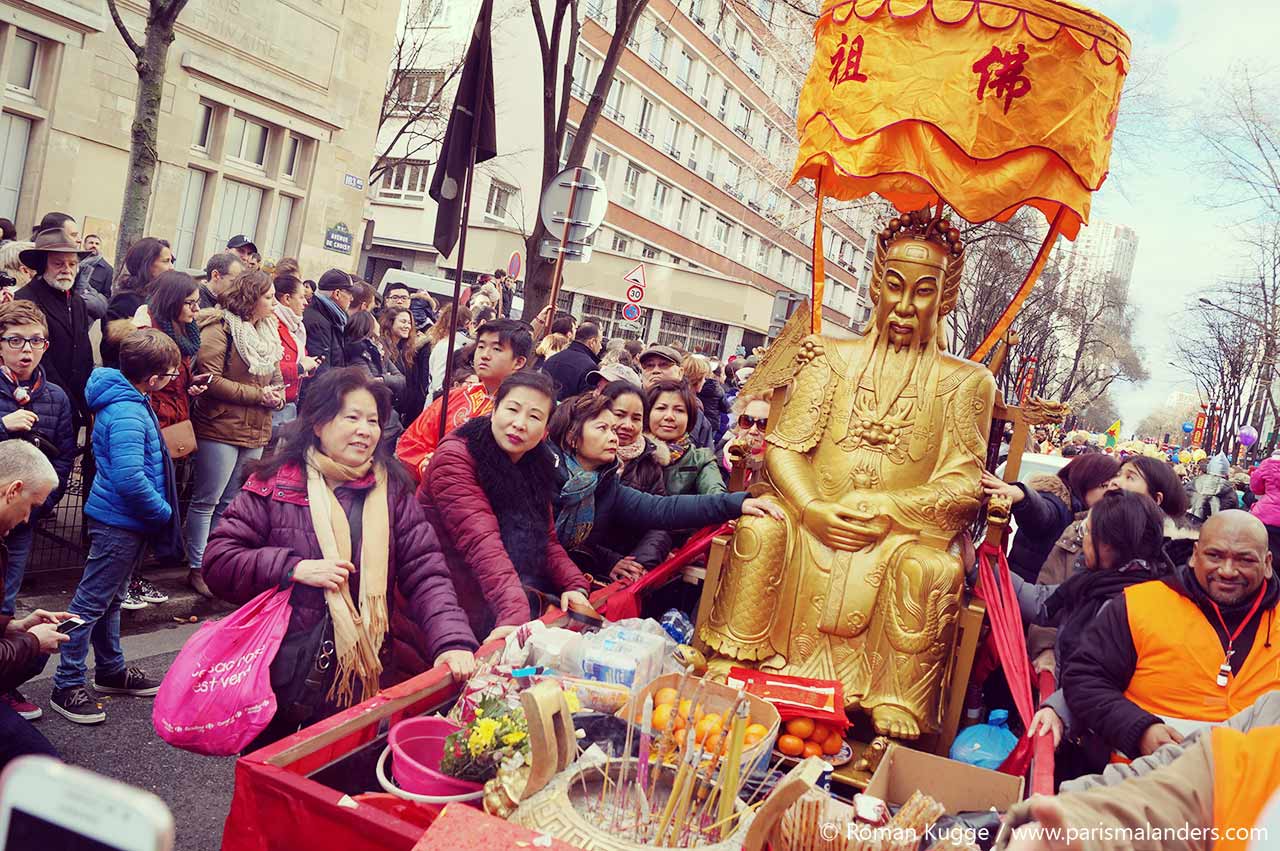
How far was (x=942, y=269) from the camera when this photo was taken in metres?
4.67

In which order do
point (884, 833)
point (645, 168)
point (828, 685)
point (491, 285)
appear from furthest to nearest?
1. point (645, 168)
2. point (491, 285)
3. point (828, 685)
4. point (884, 833)

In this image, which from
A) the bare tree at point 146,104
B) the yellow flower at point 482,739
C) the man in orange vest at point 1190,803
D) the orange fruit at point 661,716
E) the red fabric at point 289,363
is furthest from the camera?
the bare tree at point 146,104

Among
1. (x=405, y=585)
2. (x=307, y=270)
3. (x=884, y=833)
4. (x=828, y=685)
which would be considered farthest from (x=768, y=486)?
(x=307, y=270)

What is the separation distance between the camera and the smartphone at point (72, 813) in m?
0.82

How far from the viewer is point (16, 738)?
2873mm

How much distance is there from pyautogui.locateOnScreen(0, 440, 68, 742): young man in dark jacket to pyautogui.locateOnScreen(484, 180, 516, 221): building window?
27.4 metres

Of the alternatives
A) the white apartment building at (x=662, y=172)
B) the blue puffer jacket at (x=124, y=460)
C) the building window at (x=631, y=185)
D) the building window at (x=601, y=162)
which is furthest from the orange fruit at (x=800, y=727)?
the building window at (x=631, y=185)

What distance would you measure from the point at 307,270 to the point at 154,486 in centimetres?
1309

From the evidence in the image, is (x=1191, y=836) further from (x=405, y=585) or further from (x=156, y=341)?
(x=156, y=341)

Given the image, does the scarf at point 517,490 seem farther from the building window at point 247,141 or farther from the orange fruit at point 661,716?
the building window at point 247,141

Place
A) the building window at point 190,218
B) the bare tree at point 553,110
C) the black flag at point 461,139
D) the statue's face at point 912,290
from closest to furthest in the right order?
the statue's face at point 912,290
the black flag at point 461,139
the bare tree at point 553,110
the building window at point 190,218

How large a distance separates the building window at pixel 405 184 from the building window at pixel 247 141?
1444cm

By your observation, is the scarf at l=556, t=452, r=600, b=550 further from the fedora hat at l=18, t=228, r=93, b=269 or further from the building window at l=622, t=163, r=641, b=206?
the building window at l=622, t=163, r=641, b=206

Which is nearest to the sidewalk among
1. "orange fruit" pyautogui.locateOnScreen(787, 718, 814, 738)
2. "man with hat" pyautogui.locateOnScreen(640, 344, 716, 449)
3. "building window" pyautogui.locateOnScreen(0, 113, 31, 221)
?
"man with hat" pyautogui.locateOnScreen(640, 344, 716, 449)
